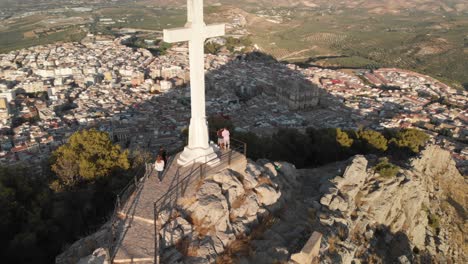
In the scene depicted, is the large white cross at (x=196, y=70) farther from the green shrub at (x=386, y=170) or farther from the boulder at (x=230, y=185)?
the green shrub at (x=386, y=170)

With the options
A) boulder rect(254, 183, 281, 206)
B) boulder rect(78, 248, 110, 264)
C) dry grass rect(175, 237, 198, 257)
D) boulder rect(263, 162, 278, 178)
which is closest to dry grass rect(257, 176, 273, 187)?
boulder rect(254, 183, 281, 206)

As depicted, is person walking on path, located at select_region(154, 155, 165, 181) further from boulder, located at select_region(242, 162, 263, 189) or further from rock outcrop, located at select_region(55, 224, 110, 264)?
boulder, located at select_region(242, 162, 263, 189)

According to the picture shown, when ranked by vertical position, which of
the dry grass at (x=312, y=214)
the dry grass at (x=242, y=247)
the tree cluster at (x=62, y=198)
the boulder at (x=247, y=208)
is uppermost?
the boulder at (x=247, y=208)

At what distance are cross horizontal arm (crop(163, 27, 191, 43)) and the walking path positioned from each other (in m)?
4.13

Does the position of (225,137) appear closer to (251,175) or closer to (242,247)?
(251,175)

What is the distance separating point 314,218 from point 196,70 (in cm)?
621

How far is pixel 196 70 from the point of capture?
12125 mm

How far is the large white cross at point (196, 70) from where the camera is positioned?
11750 millimetres

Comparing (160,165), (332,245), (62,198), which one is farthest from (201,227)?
(62,198)

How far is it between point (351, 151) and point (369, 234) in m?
10.2

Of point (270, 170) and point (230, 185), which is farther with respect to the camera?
point (270, 170)

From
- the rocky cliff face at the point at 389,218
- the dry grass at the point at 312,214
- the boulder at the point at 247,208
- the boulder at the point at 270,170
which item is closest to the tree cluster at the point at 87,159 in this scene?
the boulder at the point at 270,170

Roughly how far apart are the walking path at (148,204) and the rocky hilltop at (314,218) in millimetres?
348

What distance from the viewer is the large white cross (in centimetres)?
1175
